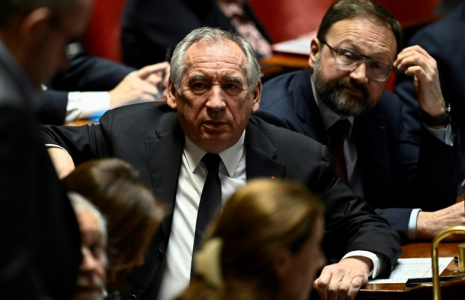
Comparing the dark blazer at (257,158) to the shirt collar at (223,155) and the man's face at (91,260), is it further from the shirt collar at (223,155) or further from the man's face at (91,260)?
the man's face at (91,260)

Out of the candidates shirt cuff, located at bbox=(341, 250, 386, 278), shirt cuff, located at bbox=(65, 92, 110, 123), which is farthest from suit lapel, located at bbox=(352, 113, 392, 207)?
shirt cuff, located at bbox=(65, 92, 110, 123)

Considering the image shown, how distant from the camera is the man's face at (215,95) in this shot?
217cm

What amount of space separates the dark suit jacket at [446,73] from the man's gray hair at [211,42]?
3.48 feet

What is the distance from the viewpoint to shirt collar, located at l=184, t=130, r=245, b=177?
2.24 metres

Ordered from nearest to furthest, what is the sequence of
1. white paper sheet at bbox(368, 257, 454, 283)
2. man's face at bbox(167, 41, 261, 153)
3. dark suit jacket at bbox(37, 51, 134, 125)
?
white paper sheet at bbox(368, 257, 454, 283) < man's face at bbox(167, 41, 261, 153) < dark suit jacket at bbox(37, 51, 134, 125)

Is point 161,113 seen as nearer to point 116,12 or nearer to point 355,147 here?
point 355,147

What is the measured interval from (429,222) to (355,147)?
483 millimetres

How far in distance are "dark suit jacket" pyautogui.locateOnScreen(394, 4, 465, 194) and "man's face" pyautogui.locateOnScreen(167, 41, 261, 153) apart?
1126 millimetres

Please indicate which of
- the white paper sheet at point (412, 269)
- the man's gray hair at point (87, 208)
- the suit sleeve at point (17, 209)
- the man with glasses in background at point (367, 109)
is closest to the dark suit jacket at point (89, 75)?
the man with glasses in background at point (367, 109)

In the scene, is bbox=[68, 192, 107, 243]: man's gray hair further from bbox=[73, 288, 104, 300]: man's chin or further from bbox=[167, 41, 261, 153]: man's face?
bbox=[167, 41, 261, 153]: man's face

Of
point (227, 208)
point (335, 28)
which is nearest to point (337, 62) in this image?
point (335, 28)

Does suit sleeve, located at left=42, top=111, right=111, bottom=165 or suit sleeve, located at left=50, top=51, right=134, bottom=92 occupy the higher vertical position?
suit sleeve, located at left=42, top=111, right=111, bottom=165

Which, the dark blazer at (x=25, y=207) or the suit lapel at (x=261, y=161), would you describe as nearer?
the dark blazer at (x=25, y=207)

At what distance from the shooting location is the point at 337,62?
8.60 ft
